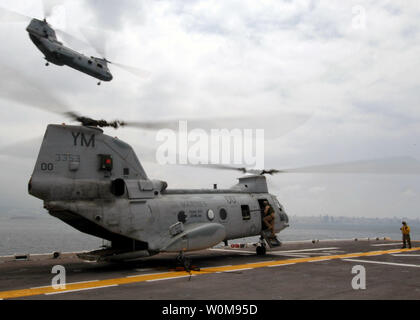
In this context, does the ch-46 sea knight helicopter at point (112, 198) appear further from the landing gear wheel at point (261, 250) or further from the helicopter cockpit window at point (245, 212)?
the landing gear wheel at point (261, 250)

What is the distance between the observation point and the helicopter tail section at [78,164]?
12.3m

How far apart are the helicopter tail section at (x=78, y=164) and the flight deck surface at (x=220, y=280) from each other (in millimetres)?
2844

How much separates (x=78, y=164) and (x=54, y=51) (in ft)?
77.7

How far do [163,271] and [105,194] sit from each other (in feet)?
11.5

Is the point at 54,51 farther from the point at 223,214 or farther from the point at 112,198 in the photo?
the point at 223,214

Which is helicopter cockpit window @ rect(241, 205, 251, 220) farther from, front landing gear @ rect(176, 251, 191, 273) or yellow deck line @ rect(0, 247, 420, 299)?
front landing gear @ rect(176, 251, 191, 273)

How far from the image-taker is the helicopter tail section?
12336mm

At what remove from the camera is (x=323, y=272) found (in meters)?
12.9

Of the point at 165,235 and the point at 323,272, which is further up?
the point at 165,235

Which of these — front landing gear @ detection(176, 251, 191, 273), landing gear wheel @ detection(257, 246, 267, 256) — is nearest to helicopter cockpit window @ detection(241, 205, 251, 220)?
landing gear wheel @ detection(257, 246, 267, 256)

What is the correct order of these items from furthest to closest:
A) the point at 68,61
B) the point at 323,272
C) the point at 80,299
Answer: the point at 68,61
the point at 323,272
the point at 80,299

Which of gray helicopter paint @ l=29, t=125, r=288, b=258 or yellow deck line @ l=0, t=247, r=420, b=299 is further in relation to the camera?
gray helicopter paint @ l=29, t=125, r=288, b=258
